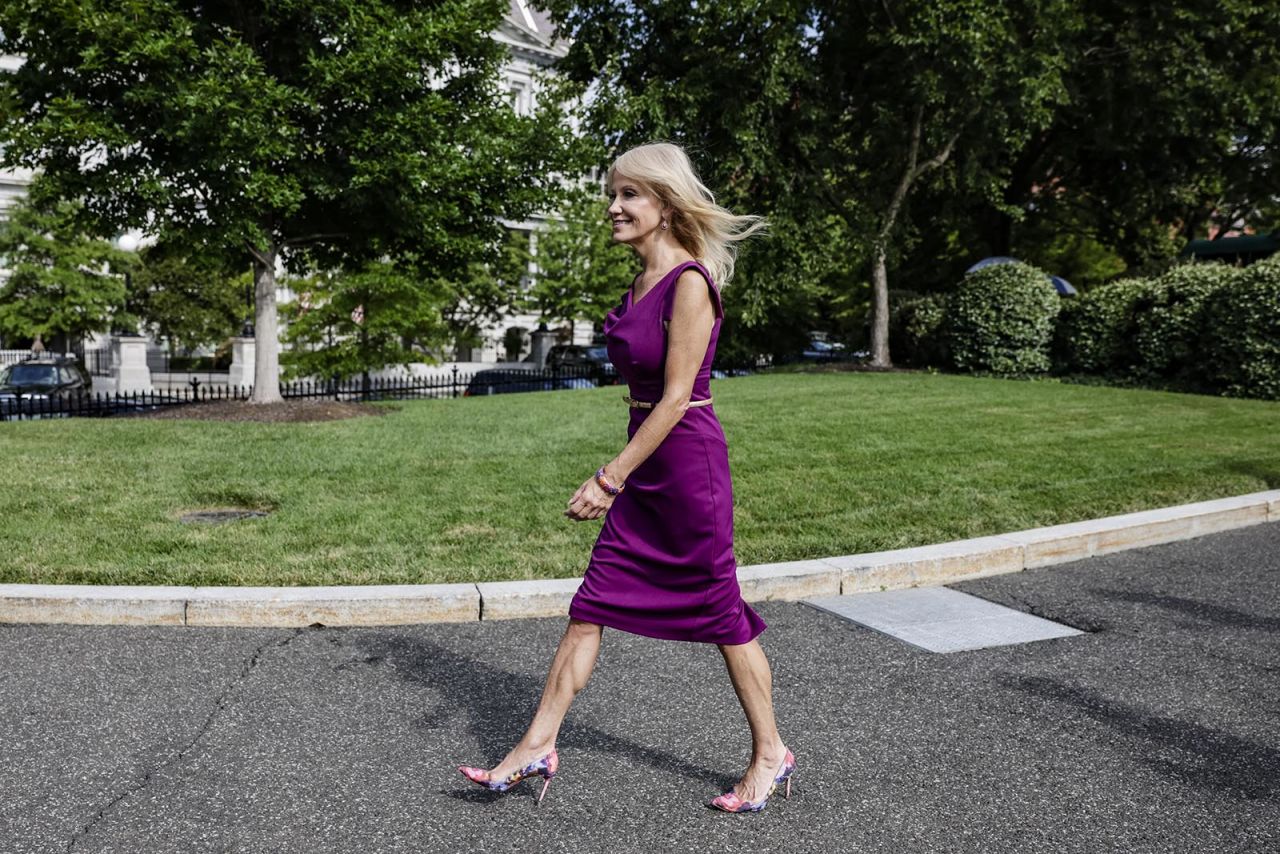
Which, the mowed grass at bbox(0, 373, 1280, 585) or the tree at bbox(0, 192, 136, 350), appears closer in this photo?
the mowed grass at bbox(0, 373, 1280, 585)

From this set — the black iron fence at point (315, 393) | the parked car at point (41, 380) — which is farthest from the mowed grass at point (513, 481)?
the parked car at point (41, 380)

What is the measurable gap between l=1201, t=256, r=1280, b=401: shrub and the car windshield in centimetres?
2373

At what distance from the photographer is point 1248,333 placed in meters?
15.8

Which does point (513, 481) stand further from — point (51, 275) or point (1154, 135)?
point (51, 275)

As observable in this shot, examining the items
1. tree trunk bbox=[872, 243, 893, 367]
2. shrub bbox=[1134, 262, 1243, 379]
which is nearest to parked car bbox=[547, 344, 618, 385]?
tree trunk bbox=[872, 243, 893, 367]

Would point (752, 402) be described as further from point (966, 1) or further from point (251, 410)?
point (966, 1)

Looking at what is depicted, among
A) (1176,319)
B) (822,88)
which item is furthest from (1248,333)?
(822,88)

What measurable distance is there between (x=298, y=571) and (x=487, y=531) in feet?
4.56

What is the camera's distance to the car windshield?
21.8m

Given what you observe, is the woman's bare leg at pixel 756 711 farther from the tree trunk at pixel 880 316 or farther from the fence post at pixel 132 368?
the fence post at pixel 132 368

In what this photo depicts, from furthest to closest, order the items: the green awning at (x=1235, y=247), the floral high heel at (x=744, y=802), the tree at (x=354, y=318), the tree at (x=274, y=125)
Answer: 1. the green awning at (x=1235, y=247)
2. the tree at (x=354, y=318)
3. the tree at (x=274, y=125)
4. the floral high heel at (x=744, y=802)

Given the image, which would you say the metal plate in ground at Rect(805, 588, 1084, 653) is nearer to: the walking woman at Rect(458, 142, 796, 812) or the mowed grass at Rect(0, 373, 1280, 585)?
the mowed grass at Rect(0, 373, 1280, 585)

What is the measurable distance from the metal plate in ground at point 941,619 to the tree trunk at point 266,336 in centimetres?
1164

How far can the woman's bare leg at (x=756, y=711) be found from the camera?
305 cm
